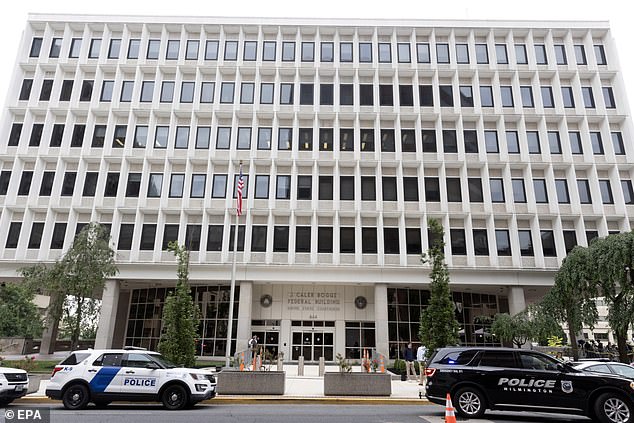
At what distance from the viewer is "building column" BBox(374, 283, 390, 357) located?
28.8 metres

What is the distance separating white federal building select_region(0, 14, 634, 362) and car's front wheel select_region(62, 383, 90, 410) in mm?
16683

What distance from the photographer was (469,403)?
1117 cm

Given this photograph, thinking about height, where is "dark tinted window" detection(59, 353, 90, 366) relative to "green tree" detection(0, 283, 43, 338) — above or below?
below

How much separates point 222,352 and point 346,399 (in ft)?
64.8

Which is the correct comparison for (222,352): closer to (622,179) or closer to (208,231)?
(208,231)

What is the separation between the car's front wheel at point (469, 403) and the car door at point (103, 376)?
32.0 ft

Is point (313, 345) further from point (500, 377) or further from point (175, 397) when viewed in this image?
point (500, 377)

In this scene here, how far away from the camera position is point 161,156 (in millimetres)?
32062

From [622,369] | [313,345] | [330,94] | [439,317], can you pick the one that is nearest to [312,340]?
[313,345]

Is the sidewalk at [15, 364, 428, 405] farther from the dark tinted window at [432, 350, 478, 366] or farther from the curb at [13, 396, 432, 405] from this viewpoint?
the dark tinted window at [432, 350, 478, 366]

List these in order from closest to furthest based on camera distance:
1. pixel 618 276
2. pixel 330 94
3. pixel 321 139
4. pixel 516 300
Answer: pixel 618 276
pixel 516 300
pixel 321 139
pixel 330 94

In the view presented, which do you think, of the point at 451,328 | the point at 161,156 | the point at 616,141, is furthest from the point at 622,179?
the point at 161,156

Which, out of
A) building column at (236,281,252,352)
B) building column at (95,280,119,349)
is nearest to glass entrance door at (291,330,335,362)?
building column at (236,281,252,352)

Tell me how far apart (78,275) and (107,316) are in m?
5.82
